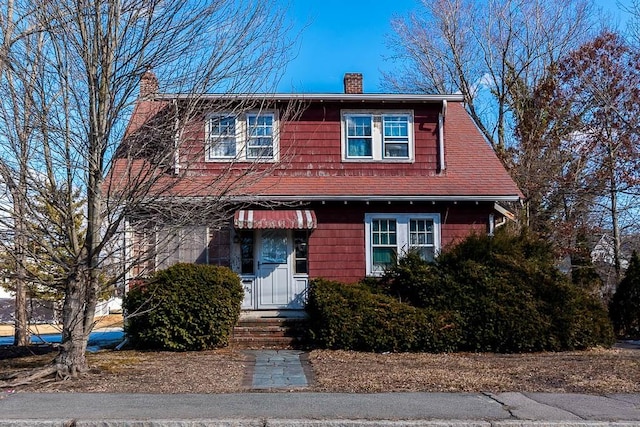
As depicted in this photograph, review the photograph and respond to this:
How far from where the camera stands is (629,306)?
53.0 ft

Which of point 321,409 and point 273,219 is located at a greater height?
point 273,219

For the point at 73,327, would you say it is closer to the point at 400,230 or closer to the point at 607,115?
the point at 400,230

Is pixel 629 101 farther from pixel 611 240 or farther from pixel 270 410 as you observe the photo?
Result: pixel 270 410

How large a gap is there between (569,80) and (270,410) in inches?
934

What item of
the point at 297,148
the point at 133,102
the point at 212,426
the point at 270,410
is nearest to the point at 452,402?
the point at 270,410

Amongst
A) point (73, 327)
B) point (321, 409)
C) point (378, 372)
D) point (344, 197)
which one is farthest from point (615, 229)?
point (73, 327)

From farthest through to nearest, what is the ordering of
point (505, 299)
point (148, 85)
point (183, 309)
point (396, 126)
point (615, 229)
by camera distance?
point (615, 229)
point (396, 126)
point (505, 299)
point (183, 309)
point (148, 85)

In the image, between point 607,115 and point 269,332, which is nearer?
point 269,332

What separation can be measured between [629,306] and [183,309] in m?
11.0

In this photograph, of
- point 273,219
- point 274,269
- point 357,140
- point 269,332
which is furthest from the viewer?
point 357,140

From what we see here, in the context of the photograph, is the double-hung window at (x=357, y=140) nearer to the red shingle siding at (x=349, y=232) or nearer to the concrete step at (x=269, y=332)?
the red shingle siding at (x=349, y=232)

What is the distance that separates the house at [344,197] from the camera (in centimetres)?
1552

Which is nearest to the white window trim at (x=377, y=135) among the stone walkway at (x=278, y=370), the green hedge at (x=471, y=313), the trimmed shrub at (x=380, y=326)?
the green hedge at (x=471, y=313)

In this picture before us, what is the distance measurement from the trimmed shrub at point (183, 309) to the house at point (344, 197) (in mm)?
1284
